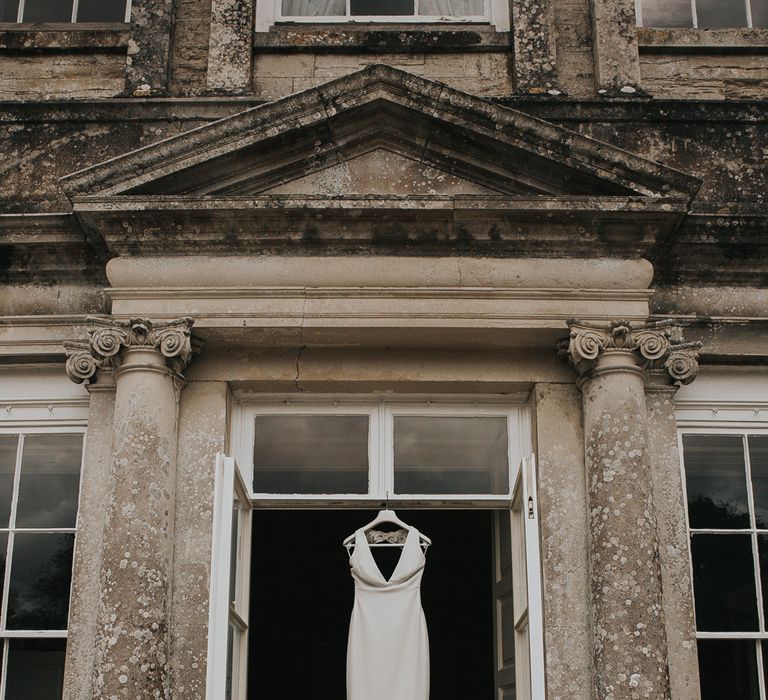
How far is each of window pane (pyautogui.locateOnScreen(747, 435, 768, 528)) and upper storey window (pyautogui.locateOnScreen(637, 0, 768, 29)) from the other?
9.19 ft

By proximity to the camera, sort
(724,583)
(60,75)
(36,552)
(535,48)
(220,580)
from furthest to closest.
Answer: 1. (60,75)
2. (535,48)
3. (36,552)
4. (724,583)
5. (220,580)

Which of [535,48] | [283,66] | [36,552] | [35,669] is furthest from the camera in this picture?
[283,66]

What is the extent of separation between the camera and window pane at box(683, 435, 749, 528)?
20.8ft

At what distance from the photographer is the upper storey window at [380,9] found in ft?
24.9

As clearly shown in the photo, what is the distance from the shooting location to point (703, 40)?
735 cm

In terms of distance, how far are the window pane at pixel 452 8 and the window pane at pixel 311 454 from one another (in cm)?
282

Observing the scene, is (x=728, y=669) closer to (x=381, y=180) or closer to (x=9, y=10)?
(x=381, y=180)

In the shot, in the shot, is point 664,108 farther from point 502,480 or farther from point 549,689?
point 549,689

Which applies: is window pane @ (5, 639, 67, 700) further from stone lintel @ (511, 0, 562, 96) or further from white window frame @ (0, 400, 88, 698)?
stone lintel @ (511, 0, 562, 96)

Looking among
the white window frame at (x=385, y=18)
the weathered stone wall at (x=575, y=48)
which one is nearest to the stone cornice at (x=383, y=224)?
the weathered stone wall at (x=575, y=48)

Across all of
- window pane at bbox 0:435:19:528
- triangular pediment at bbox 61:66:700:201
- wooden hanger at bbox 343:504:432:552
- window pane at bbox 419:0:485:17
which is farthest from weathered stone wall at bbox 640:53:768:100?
window pane at bbox 0:435:19:528

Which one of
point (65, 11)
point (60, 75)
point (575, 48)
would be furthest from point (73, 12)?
point (575, 48)

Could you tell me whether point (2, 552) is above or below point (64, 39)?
below

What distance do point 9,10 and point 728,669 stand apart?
5941 mm
